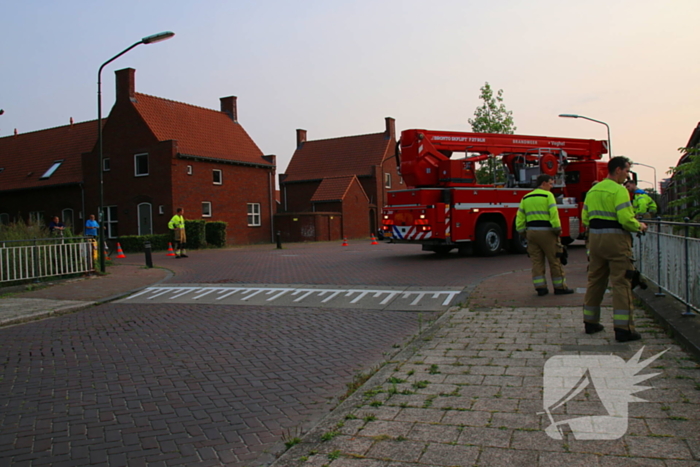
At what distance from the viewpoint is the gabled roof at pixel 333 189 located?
43.9 metres

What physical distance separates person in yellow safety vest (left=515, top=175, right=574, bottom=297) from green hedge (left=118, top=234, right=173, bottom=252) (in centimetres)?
2286

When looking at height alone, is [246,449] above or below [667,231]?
below

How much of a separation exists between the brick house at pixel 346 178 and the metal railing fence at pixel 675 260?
1379 inches

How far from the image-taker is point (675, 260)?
709cm

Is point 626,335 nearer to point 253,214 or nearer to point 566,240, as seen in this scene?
point 566,240

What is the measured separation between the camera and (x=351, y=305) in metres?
10.0

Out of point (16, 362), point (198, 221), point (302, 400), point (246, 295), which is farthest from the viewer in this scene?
point (198, 221)

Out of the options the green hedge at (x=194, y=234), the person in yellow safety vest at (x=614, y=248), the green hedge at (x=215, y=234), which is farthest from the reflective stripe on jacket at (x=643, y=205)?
the green hedge at (x=215, y=234)

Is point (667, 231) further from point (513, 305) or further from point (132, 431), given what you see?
point (132, 431)

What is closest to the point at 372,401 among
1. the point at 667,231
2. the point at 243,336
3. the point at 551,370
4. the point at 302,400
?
the point at 302,400

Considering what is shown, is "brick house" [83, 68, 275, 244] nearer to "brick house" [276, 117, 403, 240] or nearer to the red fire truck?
"brick house" [276, 117, 403, 240]

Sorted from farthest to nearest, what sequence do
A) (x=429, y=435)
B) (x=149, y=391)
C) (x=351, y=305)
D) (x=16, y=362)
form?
(x=351, y=305), (x=16, y=362), (x=149, y=391), (x=429, y=435)

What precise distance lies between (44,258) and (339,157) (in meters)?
39.2

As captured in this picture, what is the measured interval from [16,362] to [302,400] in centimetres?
362
